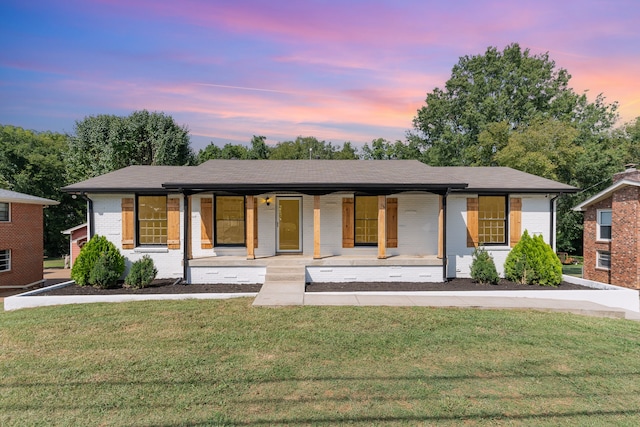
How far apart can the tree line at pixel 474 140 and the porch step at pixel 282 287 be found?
720 inches

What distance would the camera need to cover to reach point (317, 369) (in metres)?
4.91

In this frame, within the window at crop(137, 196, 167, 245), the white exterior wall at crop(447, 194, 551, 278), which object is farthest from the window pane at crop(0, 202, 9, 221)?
the white exterior wall at crop(447, 194, 551, 278)

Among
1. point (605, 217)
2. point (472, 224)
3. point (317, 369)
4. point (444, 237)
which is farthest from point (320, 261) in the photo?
point (605, 217)

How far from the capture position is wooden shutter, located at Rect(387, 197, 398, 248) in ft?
40.3

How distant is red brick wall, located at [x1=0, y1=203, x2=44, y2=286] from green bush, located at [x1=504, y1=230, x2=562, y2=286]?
2035cm

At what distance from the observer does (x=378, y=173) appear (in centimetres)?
1255

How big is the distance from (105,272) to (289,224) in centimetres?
585

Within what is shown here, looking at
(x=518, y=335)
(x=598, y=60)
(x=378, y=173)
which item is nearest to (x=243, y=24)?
(x=378, y=173)

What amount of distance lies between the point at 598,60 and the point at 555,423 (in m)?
18.2

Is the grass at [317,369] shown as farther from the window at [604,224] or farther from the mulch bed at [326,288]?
the window at [604,224]

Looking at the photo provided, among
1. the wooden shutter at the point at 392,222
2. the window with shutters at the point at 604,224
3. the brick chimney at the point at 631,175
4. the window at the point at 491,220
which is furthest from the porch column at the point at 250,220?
the window with shutters at the point at 604,224

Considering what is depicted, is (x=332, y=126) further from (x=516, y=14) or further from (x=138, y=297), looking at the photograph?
(x=138, y=297)

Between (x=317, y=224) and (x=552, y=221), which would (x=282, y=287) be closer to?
(x=317, y=224)

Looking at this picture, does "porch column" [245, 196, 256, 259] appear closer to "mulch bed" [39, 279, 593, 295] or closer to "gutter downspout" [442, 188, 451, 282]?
"mulch bed" [39, 279, 593, 295]
